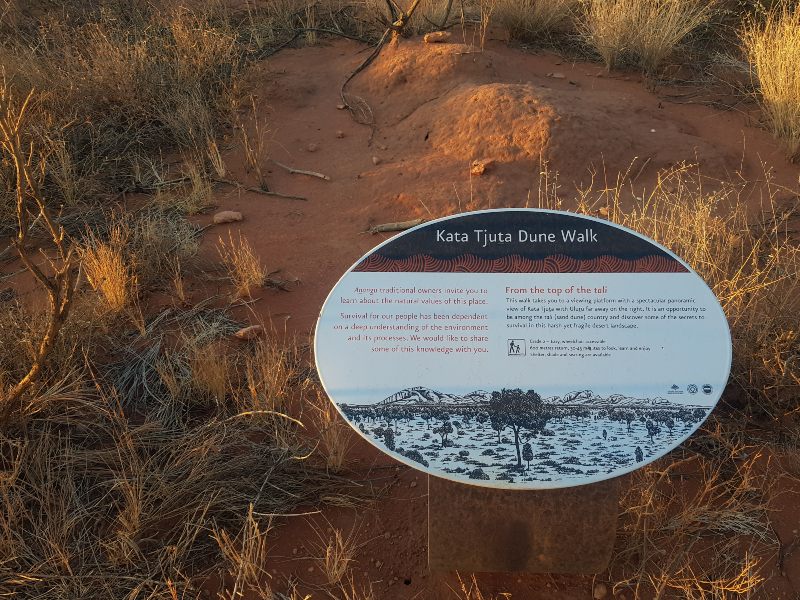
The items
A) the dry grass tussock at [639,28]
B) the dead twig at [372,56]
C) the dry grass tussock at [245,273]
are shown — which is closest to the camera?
the dry grass tussock at [245,273]

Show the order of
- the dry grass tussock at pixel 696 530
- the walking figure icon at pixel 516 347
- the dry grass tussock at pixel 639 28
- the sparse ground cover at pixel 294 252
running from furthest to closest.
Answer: the dry grass tussock at pixel 639 28 < the sparse ground cover at pixel 294 252 < the dry grass tussock at pixel 696 530 < the walking figure icon at pixel 516 347

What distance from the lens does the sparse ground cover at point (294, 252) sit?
221 cm

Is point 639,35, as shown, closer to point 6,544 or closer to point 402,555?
point 402,555

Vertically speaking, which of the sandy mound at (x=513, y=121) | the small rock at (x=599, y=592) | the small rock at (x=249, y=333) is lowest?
the small rock at (x=599, y=592)

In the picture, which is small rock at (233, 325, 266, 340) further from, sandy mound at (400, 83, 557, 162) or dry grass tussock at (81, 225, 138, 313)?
sandy mound at (400, 83, 557, 162)

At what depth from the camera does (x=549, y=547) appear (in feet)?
6.55

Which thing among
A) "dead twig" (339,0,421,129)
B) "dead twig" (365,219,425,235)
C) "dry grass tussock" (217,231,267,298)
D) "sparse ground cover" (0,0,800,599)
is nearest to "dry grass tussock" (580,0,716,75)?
"sparse ground cover" (0,0,800,599)

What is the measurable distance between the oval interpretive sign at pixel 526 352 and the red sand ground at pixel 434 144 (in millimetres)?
894

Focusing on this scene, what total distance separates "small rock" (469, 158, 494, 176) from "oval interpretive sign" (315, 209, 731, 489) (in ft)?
8.39

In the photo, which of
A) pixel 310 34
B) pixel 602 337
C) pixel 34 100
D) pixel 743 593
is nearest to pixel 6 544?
pixel 602 337

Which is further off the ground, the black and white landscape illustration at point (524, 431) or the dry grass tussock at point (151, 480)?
the black and white landscape illustration at point (524, 431)

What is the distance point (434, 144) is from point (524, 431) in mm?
3509

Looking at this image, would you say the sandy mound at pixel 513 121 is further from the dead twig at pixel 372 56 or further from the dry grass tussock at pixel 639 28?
the dry grass tussock at pixel 639 28


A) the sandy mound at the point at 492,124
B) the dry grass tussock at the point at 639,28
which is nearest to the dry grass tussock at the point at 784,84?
the dry grass tussock at the point at 639,28
